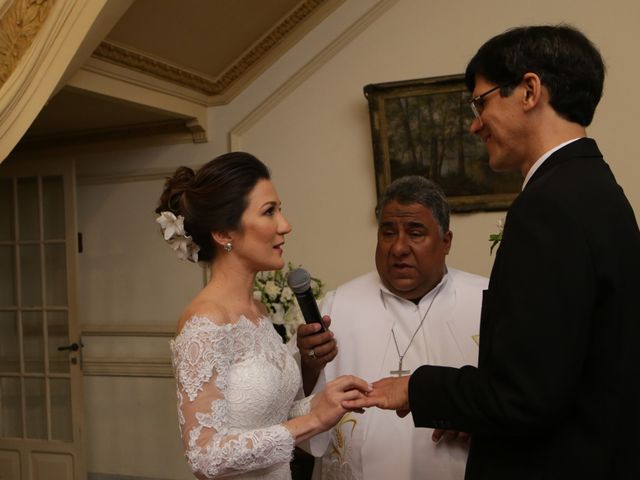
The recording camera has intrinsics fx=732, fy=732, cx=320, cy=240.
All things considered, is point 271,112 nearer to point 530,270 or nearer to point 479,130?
point 479,130

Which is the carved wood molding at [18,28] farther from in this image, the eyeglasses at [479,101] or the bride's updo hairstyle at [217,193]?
the eyeglasses at [479,101]

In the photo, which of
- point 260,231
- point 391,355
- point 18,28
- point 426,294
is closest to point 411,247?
point 426,294

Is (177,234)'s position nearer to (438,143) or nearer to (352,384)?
(352,384)

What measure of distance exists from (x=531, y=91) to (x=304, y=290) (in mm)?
827

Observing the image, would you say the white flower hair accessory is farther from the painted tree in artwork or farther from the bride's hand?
the painted tree in artwork

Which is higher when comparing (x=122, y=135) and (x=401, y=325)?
(x=122, y=135)

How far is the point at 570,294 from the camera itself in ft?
4.85

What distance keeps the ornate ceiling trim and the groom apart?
3261mm

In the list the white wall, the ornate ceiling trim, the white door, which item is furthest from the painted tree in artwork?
the white door

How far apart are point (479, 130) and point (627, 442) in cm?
79

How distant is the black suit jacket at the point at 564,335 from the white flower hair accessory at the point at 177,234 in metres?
1.00

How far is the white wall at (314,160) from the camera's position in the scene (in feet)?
14.8

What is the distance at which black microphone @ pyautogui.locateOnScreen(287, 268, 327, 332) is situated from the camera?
207 cm

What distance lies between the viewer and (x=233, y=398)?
2041 millimetres
